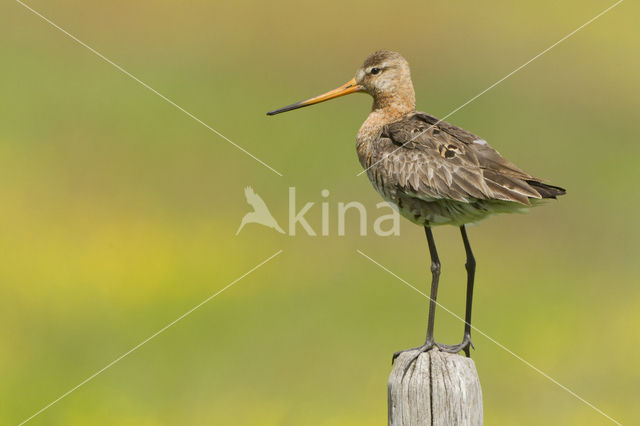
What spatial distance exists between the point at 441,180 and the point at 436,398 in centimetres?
228

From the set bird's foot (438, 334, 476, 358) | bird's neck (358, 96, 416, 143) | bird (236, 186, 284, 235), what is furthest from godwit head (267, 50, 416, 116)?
bird (236, 186, 284, 235)

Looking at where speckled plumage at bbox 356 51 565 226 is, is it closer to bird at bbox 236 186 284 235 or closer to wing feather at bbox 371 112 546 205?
wing feather at bbox 371 112 546 205

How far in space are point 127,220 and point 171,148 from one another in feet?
9.81

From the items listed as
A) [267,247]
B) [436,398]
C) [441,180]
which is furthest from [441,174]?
[267,247]

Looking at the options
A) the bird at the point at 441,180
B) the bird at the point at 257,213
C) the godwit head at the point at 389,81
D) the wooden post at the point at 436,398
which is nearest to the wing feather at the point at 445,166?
the bird at the point at 441,180

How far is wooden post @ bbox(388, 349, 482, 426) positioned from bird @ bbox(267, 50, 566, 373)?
70 cm

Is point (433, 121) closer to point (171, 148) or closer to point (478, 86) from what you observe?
point (171, 148)

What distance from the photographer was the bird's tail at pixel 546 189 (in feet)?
23.6

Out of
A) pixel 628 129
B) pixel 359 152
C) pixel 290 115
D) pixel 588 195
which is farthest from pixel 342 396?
pixel 628 129

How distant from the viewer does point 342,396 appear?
12547mm

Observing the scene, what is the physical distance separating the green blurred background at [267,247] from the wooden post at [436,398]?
591 cm

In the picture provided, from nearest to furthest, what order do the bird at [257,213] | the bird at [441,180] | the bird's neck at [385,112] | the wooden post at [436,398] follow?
the wooden post at [436,398], the bird at [441,180], the bird's neck at [385,112], the bird at [257,213]

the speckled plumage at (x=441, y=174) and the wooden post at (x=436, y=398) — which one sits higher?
the speckled plumage at (x=441, y=174)

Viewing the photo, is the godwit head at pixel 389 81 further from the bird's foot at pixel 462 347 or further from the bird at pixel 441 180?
the bird's foot at pixel 462 347
